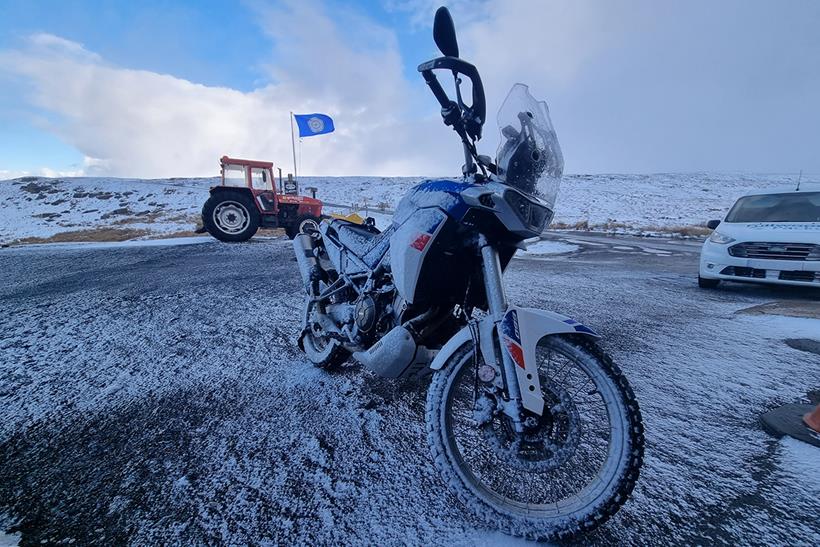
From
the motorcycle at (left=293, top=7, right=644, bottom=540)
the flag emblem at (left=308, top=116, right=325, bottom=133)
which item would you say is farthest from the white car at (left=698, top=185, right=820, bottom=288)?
the flag emblem at (left=308, top=116, right=325, bottom=133)

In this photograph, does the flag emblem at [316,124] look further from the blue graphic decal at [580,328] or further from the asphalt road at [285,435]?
the blue graphic decal at [580,328]

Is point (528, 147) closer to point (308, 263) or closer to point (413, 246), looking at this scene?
point (413, 246)

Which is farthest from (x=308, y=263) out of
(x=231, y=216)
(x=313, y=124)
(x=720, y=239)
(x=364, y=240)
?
(x=313, y=124)

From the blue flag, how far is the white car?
11.8m

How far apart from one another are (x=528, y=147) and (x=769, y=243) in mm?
4897

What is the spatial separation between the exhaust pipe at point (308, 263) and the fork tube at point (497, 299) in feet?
5.13

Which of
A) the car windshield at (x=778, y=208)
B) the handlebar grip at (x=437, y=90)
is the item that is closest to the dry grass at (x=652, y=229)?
the car windshield at (x=778, y=208)

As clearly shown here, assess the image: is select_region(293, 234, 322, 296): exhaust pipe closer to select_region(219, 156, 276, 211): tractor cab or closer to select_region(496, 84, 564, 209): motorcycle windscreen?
select_region(496, 84, 564, 209): motorcycle windscreen

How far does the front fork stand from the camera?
126cm

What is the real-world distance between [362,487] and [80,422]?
60.0 inches

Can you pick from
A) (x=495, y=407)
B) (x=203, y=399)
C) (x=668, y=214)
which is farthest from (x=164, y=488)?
(x=668, y=214)

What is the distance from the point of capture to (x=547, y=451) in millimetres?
1288

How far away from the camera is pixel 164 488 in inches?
55.2

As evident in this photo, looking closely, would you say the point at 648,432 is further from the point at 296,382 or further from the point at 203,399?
the point at 203,399
